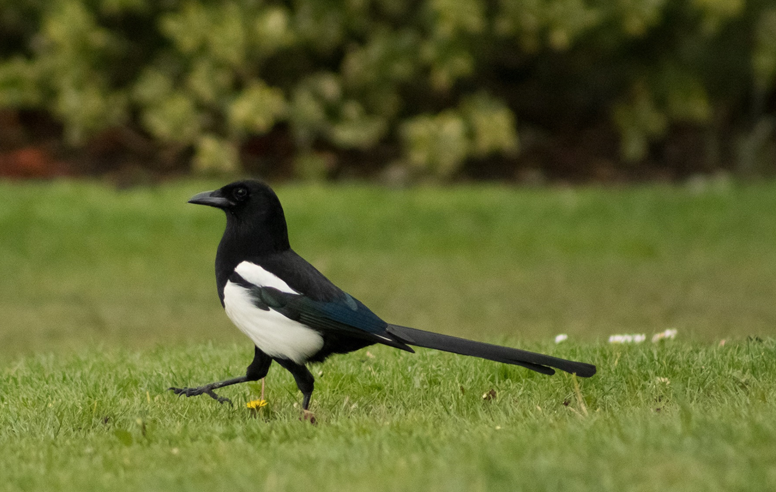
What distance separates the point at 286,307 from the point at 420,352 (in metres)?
1.96

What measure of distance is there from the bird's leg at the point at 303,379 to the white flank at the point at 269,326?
0.03m

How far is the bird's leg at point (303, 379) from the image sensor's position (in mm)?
4023

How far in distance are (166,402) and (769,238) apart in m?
8.97

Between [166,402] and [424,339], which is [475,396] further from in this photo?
[166,402]

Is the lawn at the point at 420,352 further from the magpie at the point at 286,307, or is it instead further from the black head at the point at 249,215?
the black head at the point at 249,215

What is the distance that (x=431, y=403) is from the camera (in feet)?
14.3

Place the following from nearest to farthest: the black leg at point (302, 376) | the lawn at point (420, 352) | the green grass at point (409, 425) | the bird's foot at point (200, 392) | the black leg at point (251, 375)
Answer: the green grass at point (409, 425) → the lawn at point (420, 352) → the black leg at point (302, 376) → the black leg at point (251, 375) → the bird's foot at point (200, 392)

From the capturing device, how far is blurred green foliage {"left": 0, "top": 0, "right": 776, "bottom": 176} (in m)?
13.9

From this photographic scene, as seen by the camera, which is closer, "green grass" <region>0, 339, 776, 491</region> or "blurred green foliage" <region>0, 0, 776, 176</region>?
"green grass" <region>0, 339, 776, 491</region>

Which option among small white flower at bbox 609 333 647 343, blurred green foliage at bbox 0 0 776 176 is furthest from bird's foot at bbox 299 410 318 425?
blurred green foliage at bbox 0 0 776 176

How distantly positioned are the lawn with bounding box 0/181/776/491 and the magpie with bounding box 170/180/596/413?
0.96 ft

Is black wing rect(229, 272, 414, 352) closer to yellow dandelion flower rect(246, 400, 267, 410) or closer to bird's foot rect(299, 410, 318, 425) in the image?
bird's foot rect(299, 410, 318, 425)

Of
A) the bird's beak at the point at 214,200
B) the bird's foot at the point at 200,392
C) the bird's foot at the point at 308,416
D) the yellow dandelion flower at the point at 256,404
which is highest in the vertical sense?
the bird's beak at the point at 214,200

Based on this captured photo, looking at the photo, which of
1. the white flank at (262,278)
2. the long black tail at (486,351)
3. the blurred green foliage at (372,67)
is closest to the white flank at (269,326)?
the white flank at (262,278)
